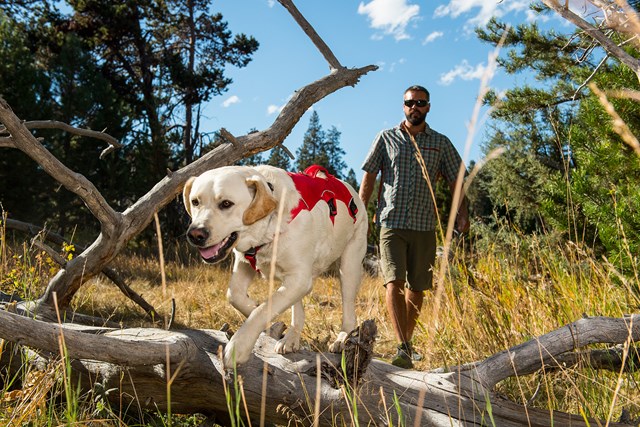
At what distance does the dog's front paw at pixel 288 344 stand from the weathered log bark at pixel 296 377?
43 mm

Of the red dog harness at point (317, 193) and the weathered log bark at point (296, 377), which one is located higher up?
the red dog harness at point (317, 193)

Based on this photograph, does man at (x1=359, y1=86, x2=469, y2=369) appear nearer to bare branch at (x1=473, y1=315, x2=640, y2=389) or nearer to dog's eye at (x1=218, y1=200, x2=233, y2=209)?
bare branch at (x1=473, y1=315, x2=640, y2=389)

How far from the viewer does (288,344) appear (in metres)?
Answer: 2.88

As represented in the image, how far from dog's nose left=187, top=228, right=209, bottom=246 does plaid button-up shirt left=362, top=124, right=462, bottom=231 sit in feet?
9.35

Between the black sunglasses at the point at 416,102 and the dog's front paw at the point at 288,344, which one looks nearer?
the dog's front paw at the point at 288,344

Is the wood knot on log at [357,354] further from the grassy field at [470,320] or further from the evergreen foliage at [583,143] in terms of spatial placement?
the evergreen foliage at [583,143]

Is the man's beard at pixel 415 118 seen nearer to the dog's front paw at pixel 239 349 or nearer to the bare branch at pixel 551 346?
the bare branch at pixel 551 346

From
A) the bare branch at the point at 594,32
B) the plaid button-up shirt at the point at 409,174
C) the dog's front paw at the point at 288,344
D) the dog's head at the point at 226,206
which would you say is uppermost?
the bare branch at the point at 594,32

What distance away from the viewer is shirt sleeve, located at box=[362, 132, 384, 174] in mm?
5219

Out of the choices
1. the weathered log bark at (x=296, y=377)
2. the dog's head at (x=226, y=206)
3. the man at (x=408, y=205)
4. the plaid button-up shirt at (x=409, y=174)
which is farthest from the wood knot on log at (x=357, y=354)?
the plaid button-up shirt at (x=409, y=174)

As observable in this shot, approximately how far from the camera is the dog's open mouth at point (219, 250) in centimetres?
242

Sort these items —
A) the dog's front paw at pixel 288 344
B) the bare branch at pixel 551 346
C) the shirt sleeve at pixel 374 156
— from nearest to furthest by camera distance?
the bare branch at pixel 551 346 < the dog's front paw at pixel 288 344 < the shirt sleeve at pixel 374 156


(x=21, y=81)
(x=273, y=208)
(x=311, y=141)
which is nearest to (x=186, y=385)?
(x=273, y=208)

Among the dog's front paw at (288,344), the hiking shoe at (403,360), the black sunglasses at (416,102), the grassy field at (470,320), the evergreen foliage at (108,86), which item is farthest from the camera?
the evergreen foliage at (108,86)
